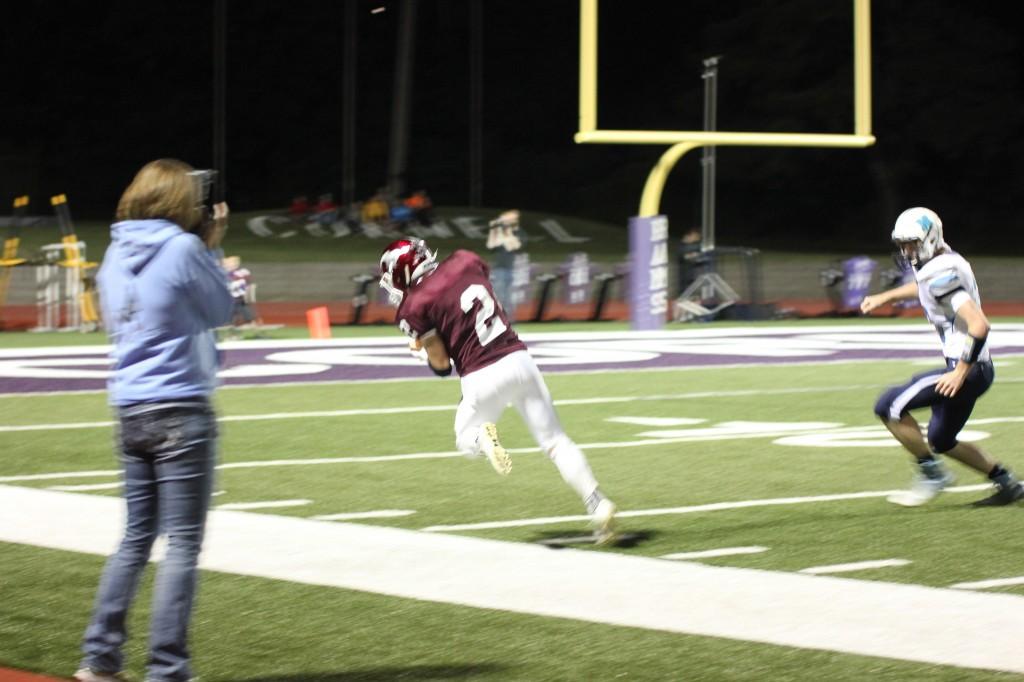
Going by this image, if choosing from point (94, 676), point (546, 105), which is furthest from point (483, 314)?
point (546, 105)

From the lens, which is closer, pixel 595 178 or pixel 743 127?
pixel 743 127

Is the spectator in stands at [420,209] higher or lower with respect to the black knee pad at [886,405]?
lower

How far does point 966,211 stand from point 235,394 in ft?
146

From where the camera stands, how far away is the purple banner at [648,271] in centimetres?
2425

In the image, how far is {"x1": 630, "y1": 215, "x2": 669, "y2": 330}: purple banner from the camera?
955 inches

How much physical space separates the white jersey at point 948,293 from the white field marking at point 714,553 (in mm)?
1748

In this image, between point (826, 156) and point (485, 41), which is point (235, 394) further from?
point (485, 41)

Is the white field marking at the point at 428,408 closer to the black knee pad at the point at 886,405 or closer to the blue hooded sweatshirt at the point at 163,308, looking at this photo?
the black knee pad at the point at 886,405

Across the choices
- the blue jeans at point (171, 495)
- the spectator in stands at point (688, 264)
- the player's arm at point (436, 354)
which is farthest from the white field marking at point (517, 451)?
the spectator in stands at point (688, 264)

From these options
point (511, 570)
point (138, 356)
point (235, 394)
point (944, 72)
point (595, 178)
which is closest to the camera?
point (138, 356)

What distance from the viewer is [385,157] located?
5919 centimetres

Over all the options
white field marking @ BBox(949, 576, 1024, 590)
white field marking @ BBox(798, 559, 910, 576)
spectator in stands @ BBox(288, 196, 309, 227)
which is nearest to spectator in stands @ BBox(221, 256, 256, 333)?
white field marking @ BBox(798, 559, 910, 576)

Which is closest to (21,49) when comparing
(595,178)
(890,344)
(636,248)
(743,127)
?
(595,178)

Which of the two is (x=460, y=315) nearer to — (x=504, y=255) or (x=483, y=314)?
(x=483, y=314)
